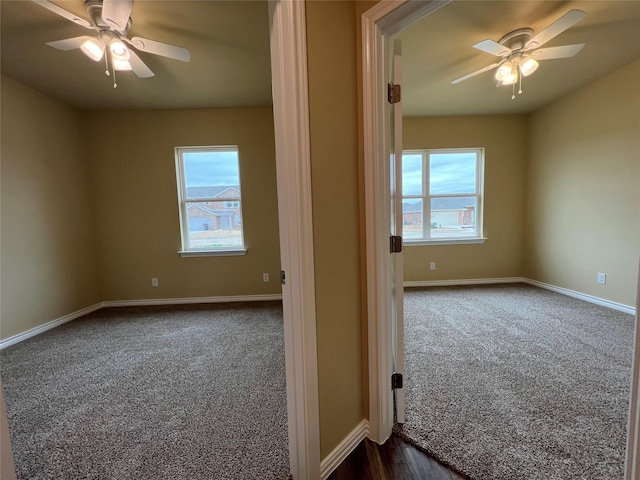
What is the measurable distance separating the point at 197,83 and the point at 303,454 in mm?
3382

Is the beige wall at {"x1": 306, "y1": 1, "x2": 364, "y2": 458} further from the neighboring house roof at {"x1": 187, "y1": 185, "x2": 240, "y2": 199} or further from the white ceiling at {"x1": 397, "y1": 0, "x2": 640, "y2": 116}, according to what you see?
the neighboring house roof at {"x1": 187, "y1": 185, "x2": 240, "y2": 199}

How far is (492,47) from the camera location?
84.1 inches

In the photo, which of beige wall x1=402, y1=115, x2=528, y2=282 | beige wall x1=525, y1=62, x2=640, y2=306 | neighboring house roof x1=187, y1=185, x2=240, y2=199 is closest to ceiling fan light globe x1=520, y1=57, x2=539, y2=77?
beige wall x1=525, y1=62, x2=640, y2=306

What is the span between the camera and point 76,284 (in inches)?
131

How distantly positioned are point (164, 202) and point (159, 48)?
2.12 m

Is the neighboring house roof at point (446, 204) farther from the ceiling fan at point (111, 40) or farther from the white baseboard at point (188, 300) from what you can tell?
the ceiling fan at point (111, 40)

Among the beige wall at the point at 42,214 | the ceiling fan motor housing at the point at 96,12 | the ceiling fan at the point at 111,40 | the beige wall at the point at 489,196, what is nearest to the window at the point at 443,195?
Answer: the beige wall at the point at 489,196

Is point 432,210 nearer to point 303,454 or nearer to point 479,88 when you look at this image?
point 479,88

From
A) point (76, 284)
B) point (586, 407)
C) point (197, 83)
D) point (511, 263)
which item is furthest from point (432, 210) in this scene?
point (76, 284)

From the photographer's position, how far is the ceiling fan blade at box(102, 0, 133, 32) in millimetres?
1517

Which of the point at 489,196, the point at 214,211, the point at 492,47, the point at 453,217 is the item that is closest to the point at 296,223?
the point at 492,47

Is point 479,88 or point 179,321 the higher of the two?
point 479,88

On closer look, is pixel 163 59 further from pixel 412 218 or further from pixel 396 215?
pixel 412 218

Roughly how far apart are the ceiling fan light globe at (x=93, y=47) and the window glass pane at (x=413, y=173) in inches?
147
